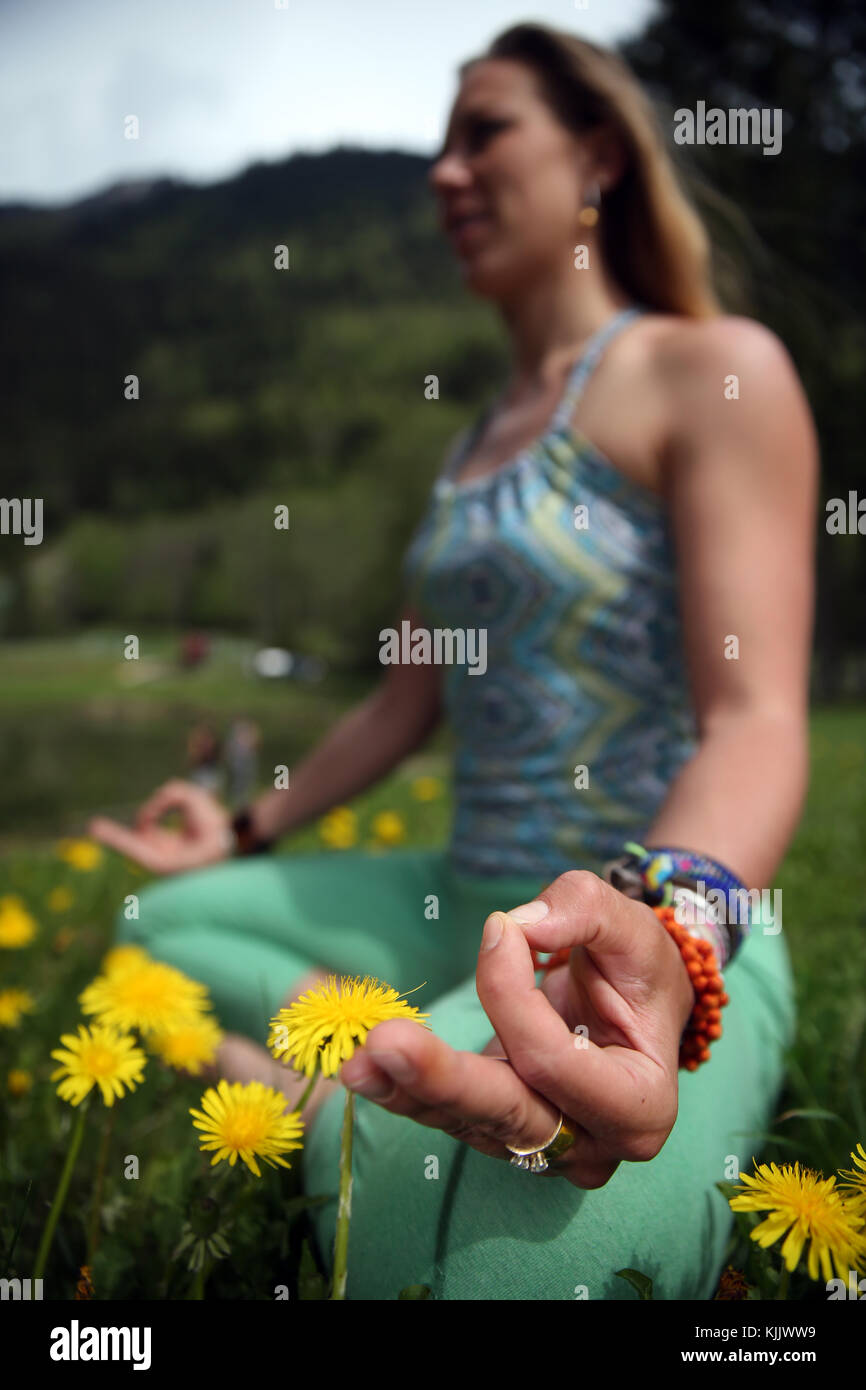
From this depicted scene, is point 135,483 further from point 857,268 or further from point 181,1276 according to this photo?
point 181,1276

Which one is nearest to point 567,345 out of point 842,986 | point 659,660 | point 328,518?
point 659,660

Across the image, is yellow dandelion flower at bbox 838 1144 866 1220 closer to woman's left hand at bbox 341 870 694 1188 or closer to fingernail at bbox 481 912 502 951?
woman's left hand at bbox 341 870 694 1188

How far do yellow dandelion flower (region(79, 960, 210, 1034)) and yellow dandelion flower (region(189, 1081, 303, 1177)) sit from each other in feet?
0.48

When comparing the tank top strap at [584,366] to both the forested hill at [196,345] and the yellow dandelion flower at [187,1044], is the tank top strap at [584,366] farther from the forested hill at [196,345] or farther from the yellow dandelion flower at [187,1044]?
the forested hill at [196,345]

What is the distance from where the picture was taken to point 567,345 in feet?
4.99

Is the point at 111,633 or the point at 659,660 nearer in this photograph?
the point at 659,660

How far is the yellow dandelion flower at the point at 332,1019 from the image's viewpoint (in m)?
0.55

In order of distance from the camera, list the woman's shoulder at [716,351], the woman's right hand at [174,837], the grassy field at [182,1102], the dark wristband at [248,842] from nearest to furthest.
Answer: the grassy field at [182,1102], the woman's shoulder at [716,351], the woman's right hand at [174,837], the dark wristband at [248,842]

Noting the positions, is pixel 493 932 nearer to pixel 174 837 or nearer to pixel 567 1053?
pixel 567 1053

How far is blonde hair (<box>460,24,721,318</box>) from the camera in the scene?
1.46 m

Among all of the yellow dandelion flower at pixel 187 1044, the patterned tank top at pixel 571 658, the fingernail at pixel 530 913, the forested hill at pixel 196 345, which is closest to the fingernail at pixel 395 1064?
A: the fingernail at pixel 530 913

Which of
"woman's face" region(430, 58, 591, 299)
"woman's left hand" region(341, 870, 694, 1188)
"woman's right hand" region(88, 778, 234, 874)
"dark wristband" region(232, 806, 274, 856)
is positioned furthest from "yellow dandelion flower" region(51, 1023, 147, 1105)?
"woman's face" region(430, 58, 591, 299)
